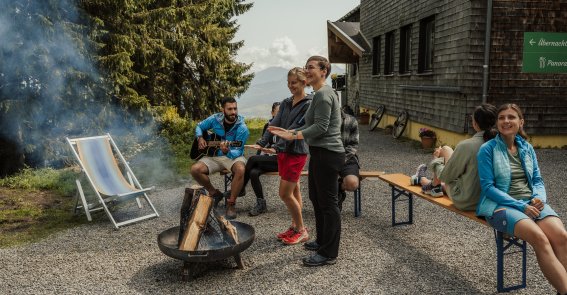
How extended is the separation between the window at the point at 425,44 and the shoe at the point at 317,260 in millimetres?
9581

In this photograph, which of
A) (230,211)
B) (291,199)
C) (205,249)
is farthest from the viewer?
(230,211)

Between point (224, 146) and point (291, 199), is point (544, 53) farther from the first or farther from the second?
point (291, 199)

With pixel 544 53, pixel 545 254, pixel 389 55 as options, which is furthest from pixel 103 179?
pixel 389 55

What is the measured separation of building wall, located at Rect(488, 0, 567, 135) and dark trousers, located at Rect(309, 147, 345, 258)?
7.24 metres

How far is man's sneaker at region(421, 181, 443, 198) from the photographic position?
188 inches

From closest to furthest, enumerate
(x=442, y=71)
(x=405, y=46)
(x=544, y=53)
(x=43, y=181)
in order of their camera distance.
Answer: (x=43, y=181), (x=544, y=53), (x=442, y=71), (x=405, y=46)

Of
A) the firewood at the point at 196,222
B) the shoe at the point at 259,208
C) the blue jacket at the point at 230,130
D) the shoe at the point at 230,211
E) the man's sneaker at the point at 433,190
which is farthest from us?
the blue jacket at the point at 230,130

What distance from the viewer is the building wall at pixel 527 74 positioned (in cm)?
1018

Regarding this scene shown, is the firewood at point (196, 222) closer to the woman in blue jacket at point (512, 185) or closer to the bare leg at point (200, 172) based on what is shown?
the bare leg at point (200, 172)

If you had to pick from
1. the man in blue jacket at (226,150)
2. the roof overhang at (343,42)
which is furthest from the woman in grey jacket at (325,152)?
the roof overhang at (343,42)

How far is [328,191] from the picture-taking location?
4.34 metres

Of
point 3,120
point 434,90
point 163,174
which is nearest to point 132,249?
point 163,174

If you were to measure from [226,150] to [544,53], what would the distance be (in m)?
7.66

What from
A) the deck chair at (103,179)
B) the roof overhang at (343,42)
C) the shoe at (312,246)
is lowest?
the shoe at (312,246)
